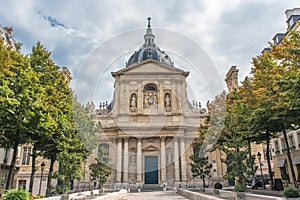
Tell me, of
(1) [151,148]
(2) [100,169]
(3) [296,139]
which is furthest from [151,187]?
(3) [296,139]

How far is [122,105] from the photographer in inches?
1599

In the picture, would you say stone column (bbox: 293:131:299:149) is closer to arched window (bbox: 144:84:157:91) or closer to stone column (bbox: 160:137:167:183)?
stone column (bbox: 160:137:167:183)

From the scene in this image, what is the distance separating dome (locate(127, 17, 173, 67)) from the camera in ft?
167

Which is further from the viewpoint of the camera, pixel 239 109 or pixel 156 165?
pixel 156 165

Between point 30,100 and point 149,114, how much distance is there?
25.9 m

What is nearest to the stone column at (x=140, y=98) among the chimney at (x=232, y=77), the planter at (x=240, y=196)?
the chimney at (x=232, y=77)

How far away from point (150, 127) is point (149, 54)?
60.3 ft

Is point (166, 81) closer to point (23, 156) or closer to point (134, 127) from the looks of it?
point (134, 127)

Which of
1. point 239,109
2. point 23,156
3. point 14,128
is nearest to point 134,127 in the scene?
point 23,156

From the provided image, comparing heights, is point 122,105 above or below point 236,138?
above

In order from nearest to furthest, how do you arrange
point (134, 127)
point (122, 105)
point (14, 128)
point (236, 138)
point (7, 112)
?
point (7, 112) → point (14, 128) → point (236, 138) → point (134, 127) → point (122, 105)

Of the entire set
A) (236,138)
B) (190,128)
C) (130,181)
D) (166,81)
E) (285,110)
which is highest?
(166,81)

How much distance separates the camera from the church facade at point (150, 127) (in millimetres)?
36500

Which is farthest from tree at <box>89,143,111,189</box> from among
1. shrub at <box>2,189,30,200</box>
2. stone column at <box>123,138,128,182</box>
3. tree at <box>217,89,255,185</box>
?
shrub at <box>2,189,30,200</box>
